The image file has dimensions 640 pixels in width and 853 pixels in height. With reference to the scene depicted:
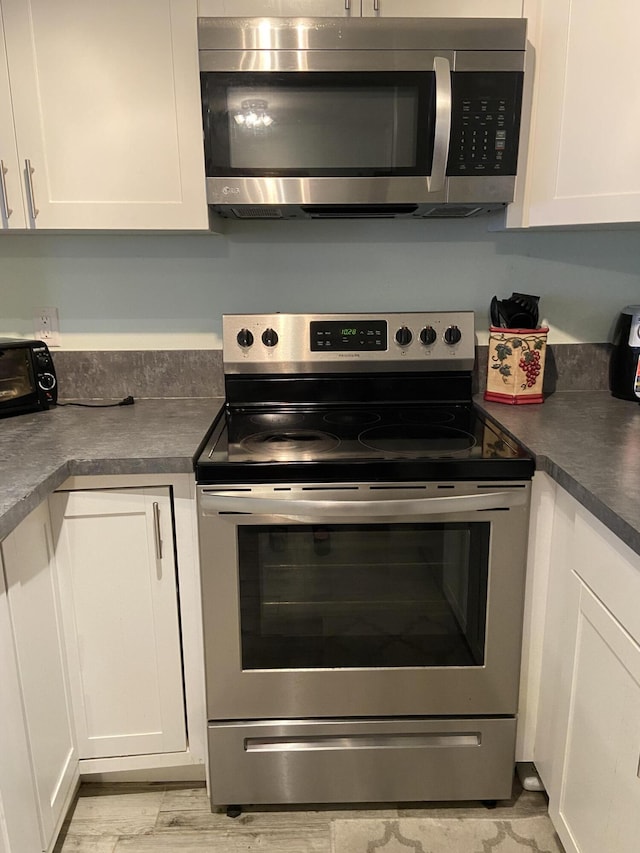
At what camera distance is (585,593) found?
1229 millimetres

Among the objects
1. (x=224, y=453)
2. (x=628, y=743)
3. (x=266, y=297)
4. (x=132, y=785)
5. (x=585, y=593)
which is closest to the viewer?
(x=628, y=743)

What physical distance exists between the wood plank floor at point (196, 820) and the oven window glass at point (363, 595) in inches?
16.5

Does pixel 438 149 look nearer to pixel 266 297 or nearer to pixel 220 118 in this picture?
pixel 220 118

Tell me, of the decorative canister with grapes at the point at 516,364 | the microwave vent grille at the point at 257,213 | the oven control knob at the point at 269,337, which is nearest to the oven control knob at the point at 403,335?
the decorative canister with grapes at the point at 516,364

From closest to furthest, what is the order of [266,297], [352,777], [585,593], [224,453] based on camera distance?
[585,593], [224,453], [352,777], [266,297]

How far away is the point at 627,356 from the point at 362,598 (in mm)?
1076

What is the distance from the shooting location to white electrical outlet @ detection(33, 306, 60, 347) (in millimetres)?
1920

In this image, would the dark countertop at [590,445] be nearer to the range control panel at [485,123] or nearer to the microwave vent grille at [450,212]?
the microwave vent grille at [450,212]

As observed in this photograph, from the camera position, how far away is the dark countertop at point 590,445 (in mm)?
1103

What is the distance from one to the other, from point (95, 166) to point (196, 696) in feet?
4.34

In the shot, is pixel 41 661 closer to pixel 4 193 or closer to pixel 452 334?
pixel 4 193

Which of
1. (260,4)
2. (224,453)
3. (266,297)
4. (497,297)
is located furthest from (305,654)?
(260,4)

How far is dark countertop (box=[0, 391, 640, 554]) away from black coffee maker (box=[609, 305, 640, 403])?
0.13ft

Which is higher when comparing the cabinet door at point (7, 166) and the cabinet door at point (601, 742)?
the cabinet door at point (7, 166)
